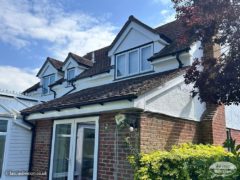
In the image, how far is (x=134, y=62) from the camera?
1368cm

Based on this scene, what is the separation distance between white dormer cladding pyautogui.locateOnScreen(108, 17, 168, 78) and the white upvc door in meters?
4.78

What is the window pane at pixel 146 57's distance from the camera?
1301cm

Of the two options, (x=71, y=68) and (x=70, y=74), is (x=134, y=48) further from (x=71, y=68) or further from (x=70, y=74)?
(x=70, y=74)

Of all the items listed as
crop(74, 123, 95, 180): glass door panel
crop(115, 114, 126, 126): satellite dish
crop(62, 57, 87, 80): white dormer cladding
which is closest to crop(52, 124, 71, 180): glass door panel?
crop(74, 123, 95, 180): glass door panel

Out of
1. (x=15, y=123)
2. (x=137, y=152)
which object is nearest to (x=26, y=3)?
(x=15, y=123)

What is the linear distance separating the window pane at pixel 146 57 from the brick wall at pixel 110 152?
4976mm

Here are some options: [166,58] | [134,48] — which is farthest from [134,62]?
[166,58]

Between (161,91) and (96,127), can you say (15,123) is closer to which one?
(96,127)

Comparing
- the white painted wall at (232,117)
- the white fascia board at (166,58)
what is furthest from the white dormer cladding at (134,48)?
the white painted wall at (232,117)

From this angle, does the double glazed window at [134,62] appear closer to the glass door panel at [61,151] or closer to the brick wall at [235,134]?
the glass door panel at [61,151]

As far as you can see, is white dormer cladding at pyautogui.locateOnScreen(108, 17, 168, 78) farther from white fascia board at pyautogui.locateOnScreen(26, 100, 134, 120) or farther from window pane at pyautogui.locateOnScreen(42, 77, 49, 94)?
window pane at pyautogui.locateOnScreen(42, 77, 49, 94)

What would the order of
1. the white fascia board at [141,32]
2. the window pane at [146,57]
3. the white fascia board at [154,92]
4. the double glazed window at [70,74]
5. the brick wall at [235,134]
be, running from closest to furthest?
the white fascia board at [154,92] < the white fascia board at [141,32] < the window pane at [146,57] < the brick wall at [235,134] < the double glazed window at [70,74]

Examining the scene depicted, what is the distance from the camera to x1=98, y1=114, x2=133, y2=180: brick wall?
7.95m

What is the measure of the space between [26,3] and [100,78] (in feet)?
21.9
